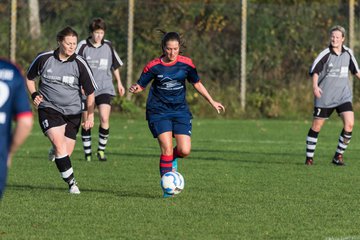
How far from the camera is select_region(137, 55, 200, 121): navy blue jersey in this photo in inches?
453

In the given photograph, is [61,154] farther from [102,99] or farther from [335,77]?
[335,77]

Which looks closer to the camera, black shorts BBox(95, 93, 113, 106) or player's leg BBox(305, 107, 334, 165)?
player's leg BBox(305, 107, 334, 165)

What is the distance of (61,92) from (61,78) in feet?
0.55

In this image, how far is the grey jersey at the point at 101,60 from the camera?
16312mm

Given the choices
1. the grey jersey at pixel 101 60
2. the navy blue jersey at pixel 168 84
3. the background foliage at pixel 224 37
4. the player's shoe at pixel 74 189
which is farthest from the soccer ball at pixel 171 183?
the background foliage at pixel 224 37

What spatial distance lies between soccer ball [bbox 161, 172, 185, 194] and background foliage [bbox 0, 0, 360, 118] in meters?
15.2

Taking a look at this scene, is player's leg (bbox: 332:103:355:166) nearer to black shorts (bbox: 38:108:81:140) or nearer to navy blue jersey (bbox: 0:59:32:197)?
black shorts (bbox: 38:108:81:140)

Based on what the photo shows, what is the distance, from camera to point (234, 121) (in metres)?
25.1

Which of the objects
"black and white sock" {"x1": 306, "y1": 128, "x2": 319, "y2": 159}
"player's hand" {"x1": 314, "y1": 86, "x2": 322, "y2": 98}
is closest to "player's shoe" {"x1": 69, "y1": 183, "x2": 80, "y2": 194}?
"player's hand" {"x1": 314, "y1": 86, "x2": 322, "y2": 98}

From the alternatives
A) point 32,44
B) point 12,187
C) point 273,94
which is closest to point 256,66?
point 273,94

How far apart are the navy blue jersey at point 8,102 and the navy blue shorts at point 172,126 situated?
5171 millimetres

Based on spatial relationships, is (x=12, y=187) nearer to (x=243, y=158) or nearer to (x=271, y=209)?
(x=271, y=209)

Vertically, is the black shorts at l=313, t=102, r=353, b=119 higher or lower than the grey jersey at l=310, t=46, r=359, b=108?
lower

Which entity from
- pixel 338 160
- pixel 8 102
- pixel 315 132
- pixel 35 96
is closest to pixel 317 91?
pixel 315 132
